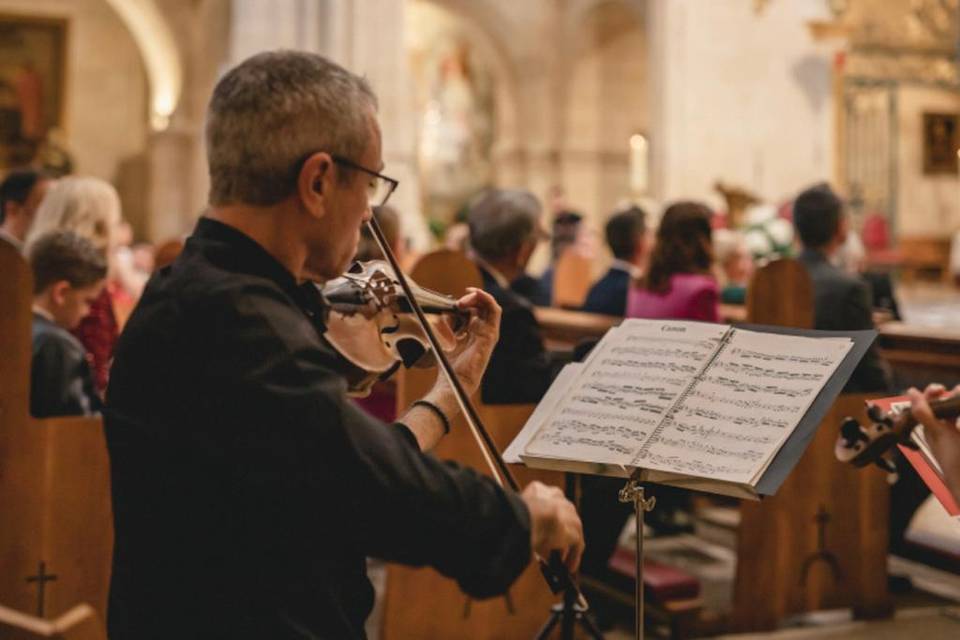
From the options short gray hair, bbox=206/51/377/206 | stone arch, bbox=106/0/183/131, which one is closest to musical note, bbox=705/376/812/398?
short gray hair, bbox=206/51/377/206

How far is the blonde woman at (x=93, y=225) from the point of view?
382cm

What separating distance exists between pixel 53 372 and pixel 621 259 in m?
3.16

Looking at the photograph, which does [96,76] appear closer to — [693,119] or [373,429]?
[693,119]

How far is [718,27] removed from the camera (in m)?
12.3

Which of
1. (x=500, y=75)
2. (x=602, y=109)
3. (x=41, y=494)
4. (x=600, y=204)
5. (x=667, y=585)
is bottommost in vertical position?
(x=667, y=585)

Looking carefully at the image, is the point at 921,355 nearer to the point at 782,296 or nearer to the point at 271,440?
the point at 782,296

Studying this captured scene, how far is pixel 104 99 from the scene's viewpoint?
16750mm

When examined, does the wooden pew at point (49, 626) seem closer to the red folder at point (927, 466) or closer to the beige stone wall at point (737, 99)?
the red folder at point (927, 466)

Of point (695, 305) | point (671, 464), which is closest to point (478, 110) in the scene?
point (695, 305)

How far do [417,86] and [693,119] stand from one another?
7.64 metres

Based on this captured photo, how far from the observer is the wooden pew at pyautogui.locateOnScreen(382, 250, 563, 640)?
3.53 metres

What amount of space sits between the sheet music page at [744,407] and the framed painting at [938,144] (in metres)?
17.3

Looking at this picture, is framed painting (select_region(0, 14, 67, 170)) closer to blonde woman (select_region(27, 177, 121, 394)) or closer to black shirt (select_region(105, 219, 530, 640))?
blonde woman (select_region(27, 177, 121, 394))

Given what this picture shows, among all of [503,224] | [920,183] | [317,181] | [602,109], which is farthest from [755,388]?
[920,183]
